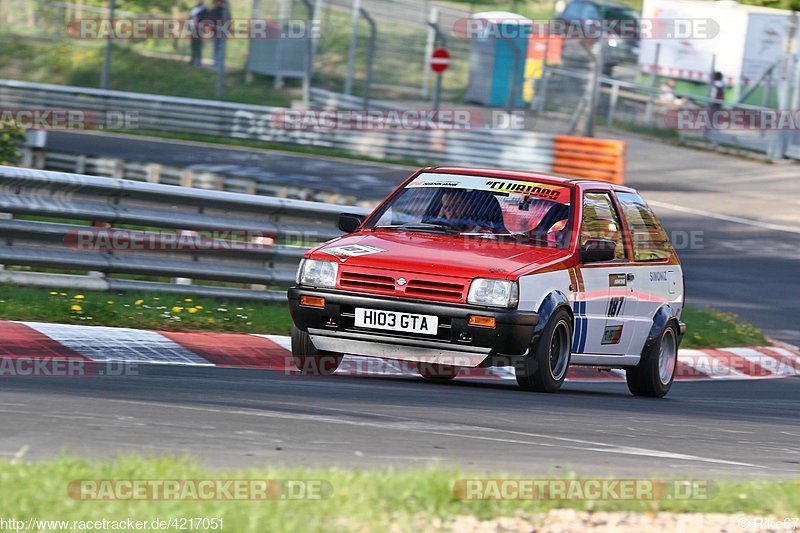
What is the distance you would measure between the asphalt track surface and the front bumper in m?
0.24

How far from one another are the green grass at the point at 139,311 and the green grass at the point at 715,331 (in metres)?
4.48

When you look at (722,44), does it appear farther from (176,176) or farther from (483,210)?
(483,210)

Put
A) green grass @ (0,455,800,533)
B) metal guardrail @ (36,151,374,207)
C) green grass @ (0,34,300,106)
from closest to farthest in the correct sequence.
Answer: green grass @ (0,455,800,533) < metal guardrail @ (36,151,374,207) < green grass @ (0,34,300,106)

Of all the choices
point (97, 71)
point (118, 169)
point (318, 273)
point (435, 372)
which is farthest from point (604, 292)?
point (97, 71)

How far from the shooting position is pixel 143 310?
406 inches

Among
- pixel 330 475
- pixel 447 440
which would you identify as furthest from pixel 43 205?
pixel 330 475

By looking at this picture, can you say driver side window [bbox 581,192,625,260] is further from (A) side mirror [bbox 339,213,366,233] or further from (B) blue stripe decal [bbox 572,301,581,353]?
(A) side mirror [bbox 339,213,366,233]

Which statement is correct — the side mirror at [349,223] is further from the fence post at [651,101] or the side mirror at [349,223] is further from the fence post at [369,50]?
the fence post at [651,101]

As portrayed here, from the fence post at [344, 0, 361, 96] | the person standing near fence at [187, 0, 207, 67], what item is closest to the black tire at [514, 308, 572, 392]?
the fence post at [344, 0, 361, 96]

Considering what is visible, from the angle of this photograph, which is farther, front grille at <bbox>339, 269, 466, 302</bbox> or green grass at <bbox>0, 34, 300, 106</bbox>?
green grass at <bbox>0, 34, 300, 106</bbox>

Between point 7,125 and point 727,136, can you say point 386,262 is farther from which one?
point 727,136

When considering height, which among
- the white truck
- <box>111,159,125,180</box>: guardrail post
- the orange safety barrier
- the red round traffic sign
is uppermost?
the white truck

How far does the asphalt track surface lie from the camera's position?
569 cm

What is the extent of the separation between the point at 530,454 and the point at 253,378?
2.71 meters
